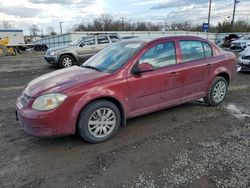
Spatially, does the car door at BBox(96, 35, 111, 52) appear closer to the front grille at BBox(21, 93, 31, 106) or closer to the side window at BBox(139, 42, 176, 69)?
the side window at BBox(139, 42, 176, 69)

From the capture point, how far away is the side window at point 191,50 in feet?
14.6

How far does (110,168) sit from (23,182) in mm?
1083

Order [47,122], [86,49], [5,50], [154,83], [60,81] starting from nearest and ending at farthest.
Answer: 1. [47,122]
2. [60,81]
3. [154,83]
4. [86,49]
5. [5,50]

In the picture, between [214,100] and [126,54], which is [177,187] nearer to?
[126,54]

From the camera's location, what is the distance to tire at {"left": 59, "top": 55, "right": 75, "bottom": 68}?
11484mm

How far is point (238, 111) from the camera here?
4.92 meters

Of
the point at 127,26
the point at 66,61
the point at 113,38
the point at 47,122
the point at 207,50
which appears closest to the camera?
the point at 47,122

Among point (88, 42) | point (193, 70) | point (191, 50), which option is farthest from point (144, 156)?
point (88, 42)

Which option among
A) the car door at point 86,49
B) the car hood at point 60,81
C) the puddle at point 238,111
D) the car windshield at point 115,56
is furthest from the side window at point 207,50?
the car door at point 86,49

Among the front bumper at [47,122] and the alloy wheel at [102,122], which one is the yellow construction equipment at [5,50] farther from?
the alloy wheel at [102,122]

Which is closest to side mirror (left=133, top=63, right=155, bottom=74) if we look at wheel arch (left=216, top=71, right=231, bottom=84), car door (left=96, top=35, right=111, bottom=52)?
wheel arch (left=216, top=71, right=231, bottom=84)

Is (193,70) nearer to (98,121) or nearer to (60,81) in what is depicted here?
(98,121)

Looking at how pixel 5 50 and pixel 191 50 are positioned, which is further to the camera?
pixel 5 50

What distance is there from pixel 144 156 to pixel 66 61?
942cm
